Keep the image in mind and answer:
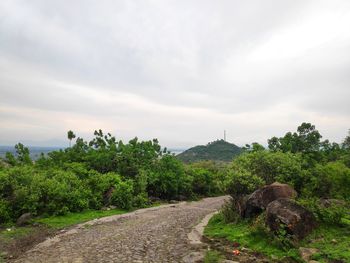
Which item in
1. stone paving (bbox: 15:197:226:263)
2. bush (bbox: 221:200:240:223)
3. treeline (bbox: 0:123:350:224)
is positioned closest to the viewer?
stone paving (bbox: 15:197:226:263)

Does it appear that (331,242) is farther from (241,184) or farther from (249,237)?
(241,184)

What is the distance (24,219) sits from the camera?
20.5 metres

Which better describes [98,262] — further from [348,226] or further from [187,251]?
[348,226]

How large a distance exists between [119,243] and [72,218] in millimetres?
8603

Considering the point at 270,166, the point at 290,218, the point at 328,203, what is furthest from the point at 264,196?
the point at 270,166

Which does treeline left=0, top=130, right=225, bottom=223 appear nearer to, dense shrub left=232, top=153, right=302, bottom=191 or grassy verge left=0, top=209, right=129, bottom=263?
grassy verge left=0, top=209, right=129, bottom=263

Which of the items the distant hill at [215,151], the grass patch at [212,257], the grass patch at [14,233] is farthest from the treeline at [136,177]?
the distant hill at [215,151]

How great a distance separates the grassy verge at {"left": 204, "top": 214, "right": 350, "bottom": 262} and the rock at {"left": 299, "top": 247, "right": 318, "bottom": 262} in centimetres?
17

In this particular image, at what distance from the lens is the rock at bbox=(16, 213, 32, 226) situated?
66.4 ft

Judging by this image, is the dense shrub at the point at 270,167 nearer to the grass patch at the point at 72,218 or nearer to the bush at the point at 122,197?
the bush at the point at 122,197

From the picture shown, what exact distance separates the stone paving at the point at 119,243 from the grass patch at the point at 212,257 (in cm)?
92

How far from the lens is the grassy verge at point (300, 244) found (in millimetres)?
11248

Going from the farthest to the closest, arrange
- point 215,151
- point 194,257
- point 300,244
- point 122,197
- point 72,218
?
point 215,151 < point 122,197 < point 72,218 < point 300,244 < point 194,257

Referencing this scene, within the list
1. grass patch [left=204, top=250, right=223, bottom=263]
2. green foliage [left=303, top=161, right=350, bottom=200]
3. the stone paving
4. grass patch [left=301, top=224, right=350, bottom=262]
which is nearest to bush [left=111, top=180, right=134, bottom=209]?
the stone paving
